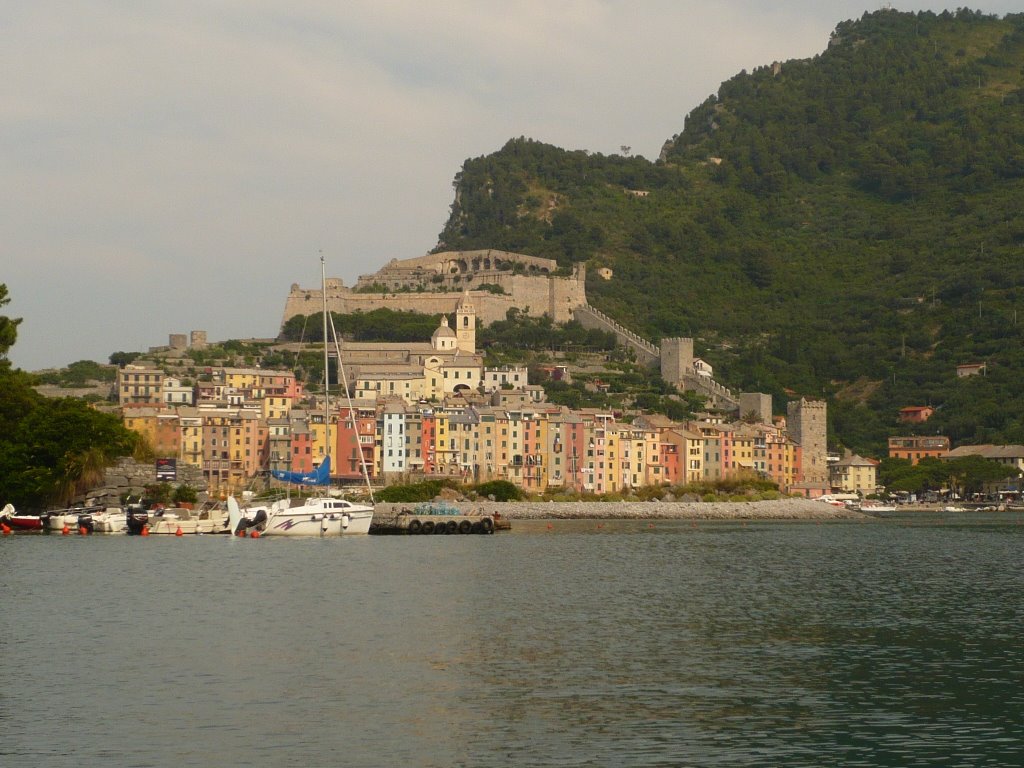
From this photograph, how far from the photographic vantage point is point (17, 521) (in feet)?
210

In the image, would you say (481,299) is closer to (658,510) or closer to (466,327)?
(466,327)

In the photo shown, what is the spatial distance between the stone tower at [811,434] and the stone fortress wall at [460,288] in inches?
1201

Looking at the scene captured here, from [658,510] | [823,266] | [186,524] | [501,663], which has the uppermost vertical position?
[823,266]

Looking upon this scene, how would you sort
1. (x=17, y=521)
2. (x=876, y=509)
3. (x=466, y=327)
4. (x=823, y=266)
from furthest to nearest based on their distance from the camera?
1. (x=823, y=266)
2. (x=466, y=327)
3. (x=876, y=509)
4. (x=17, y=521)

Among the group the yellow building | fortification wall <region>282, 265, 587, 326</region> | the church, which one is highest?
fortification wall <region>282, 265, 587, 326</region>

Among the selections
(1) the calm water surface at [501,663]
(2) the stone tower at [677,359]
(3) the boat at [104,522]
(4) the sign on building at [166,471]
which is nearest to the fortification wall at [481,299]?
(2) the stone tower at [677,359]

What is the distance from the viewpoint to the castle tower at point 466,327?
141000mm

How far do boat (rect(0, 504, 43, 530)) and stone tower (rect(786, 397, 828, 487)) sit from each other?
74.0 metres

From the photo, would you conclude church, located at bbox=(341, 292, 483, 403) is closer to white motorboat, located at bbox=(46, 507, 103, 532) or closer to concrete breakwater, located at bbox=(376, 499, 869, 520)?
concrete breakwater, located at bbox=(376, 499, 869, 520)

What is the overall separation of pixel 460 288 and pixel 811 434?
40.2m

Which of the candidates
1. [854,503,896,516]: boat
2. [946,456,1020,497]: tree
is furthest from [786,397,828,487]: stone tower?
[946,456,1020,497]: tree

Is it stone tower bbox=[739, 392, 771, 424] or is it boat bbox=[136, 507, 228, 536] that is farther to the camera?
stone tower bbox=[739, 392, 771, 424]

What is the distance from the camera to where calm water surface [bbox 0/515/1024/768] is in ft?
68.8

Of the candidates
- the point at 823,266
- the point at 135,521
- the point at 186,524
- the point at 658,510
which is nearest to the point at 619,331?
the point at 823,266
